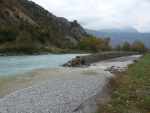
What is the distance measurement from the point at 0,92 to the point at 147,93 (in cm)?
1366

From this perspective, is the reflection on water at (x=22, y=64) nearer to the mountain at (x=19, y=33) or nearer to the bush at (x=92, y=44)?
the mountain at (x=19, y=33)

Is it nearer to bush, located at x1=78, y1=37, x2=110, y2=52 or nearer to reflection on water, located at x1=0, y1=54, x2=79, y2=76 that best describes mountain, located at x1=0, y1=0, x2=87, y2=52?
bush, located at x1=78, y1=37, x2=110, y2=52

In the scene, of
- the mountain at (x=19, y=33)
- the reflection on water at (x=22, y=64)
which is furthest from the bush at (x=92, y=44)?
the reflection on water at (x=22, y=64)

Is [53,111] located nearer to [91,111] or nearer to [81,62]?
[91,111]

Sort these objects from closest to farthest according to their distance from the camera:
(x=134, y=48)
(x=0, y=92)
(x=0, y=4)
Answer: (x=0, y=92)
(x=0, y=4)
(x=134, y=48)

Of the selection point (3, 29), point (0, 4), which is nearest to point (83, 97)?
point (3, 29)

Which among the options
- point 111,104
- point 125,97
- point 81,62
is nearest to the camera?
point 111,104

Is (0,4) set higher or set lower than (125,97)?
higher

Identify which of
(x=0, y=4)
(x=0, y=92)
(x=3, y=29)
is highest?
(x=0, y=4)

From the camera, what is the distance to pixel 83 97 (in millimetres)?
21312

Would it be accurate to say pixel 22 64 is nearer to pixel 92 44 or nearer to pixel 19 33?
pixel 19 33

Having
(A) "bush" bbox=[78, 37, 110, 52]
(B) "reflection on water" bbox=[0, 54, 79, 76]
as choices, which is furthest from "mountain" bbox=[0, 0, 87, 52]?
(B) "reflection on water" bbox=[0, 54, 79, 76]

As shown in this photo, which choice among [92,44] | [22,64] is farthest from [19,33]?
[22,64]

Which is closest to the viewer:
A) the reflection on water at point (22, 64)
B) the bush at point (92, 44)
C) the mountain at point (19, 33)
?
the reflection on water at point (22, 64)
